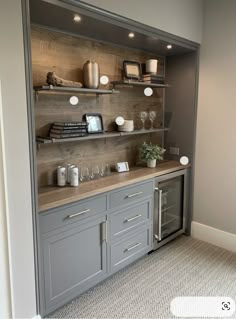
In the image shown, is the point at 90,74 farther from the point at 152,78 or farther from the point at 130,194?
the point at 130,194

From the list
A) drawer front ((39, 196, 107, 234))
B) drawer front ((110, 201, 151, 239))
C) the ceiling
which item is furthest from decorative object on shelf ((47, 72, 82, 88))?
drawer front ((110, 201, 151, 239))

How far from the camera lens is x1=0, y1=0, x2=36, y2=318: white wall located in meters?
1.63

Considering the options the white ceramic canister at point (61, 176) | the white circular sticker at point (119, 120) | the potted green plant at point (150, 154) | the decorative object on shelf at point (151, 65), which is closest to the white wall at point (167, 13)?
the decorative object on shelf at point (151, 65)

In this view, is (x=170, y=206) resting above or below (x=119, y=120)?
below

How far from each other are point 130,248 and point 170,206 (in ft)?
2.75

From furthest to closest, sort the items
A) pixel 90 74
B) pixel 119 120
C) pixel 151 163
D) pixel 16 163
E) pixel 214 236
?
pixel 214 236 → pixel 151 163 → pixel 119 120 → pixel 90 74 → pixel 16 163

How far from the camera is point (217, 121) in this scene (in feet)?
10.1

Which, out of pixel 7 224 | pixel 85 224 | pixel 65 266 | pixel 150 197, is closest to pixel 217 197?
pixel 150 197

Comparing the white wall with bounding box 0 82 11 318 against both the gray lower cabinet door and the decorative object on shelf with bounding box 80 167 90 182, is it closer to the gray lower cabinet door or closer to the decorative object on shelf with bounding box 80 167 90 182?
the gray lower cabinet door

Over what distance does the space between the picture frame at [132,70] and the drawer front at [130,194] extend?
115cm

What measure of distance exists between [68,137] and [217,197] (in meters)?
1.90

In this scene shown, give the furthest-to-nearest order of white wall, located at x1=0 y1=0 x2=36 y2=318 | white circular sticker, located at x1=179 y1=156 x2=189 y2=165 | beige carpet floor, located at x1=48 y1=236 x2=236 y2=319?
white circular sticker, located at x1=179 y1=156 x2=189 y2=165, beige carpet floor, located at x1=48 y1=236 x2=236 y2=319, white wall, located at x1=0 y1=0 x2=36 y2=318

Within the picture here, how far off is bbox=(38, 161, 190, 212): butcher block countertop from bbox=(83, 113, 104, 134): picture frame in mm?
477

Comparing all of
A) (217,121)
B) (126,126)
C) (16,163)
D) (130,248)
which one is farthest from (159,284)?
(217,121)
